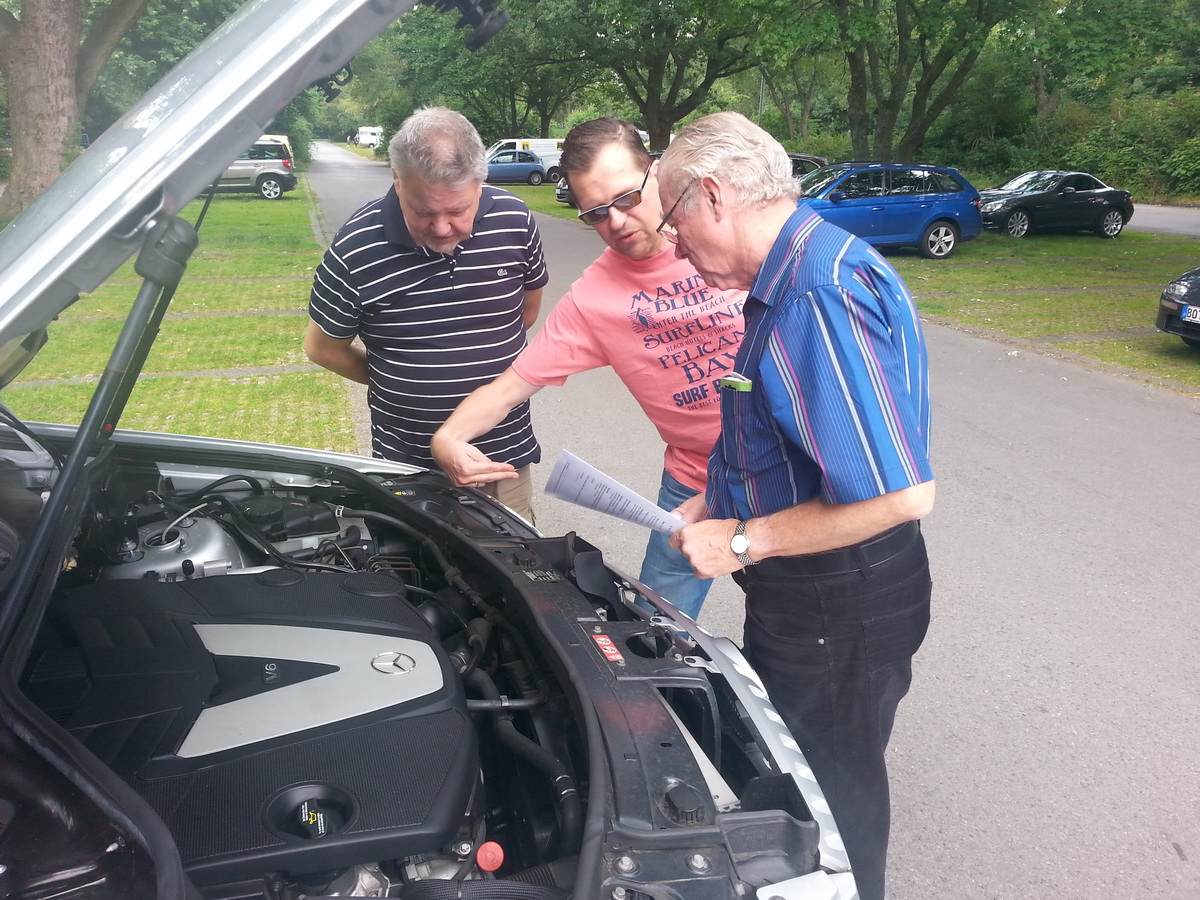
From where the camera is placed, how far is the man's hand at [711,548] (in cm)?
190

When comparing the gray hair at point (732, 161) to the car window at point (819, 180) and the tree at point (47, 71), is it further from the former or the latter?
the car window at point (819, 180)

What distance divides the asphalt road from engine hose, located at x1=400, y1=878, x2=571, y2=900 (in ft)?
5.27

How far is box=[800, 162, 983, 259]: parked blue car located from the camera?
14445 millimetres

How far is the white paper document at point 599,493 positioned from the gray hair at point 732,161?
0.62 m

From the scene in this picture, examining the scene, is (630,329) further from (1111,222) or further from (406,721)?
→ (1111,222)

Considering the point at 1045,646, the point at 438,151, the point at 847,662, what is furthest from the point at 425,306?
the point at 1045,646

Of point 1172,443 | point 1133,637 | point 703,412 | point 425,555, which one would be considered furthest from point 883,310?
point 1172,443

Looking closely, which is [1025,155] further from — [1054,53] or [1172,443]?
[1172,443]

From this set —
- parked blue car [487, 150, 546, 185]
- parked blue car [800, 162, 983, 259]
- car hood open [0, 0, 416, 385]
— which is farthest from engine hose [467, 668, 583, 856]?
parked blue car [487, 150, 546, 185]

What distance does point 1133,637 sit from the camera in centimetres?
385

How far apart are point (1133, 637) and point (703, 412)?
245 cm

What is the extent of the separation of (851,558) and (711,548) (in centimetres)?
29

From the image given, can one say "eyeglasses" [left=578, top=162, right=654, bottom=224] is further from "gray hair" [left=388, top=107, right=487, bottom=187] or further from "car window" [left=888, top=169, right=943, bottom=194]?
"car window" [left=888, top=169, right=943, bottom=194]

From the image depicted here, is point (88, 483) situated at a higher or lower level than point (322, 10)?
lower
